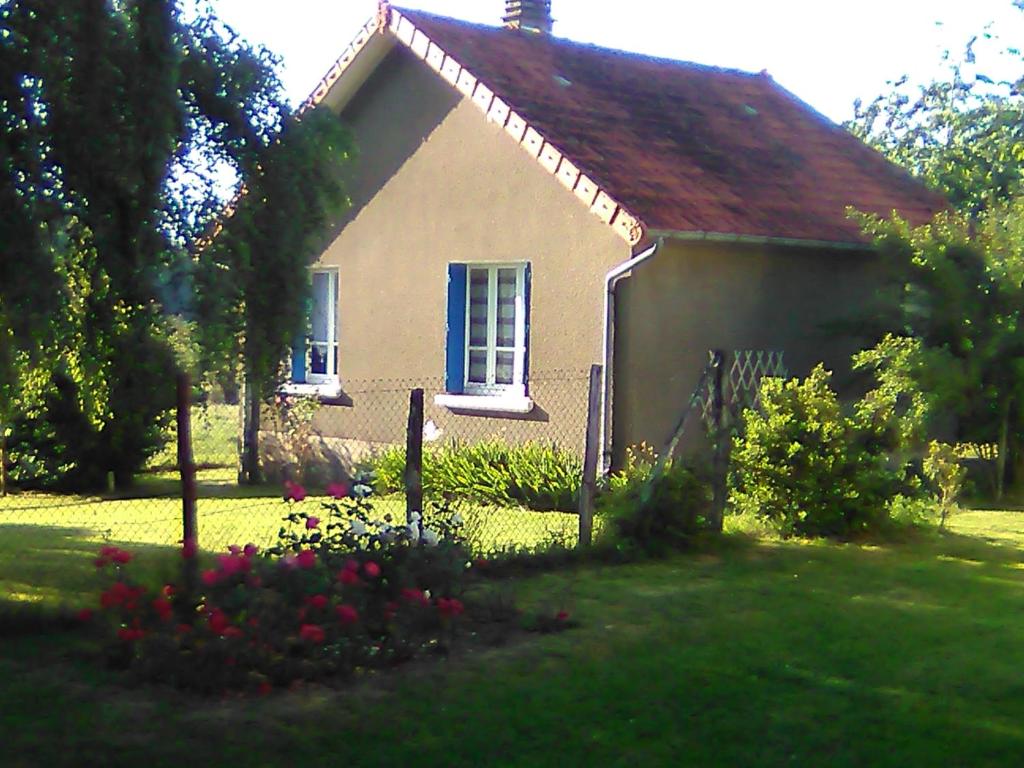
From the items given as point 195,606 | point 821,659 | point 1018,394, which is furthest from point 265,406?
point 821,659

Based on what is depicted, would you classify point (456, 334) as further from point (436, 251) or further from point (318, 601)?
point (318, 601)

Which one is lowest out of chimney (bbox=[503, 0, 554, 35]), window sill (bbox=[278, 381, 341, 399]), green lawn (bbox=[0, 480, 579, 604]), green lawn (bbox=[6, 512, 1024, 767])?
green lawn (bbox=[0, 480, 579, 604])

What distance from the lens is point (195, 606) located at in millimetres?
7301

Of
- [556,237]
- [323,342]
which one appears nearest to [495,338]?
[556,237]

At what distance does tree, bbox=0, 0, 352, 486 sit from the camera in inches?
284

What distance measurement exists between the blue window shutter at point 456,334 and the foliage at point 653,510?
514cm

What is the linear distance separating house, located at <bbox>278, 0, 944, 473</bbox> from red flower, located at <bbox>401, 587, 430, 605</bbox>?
6564 millimetres

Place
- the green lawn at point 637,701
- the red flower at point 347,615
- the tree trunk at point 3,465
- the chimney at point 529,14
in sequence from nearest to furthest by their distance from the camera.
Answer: the green lawn at point 637,701 → the red flower at point 347,615 → the tree trunk at point 3,465 → the chimney at point 529,14

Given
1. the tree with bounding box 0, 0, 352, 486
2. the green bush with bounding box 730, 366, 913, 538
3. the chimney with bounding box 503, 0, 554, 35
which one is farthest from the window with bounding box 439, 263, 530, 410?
the tree with bounding box 0, 0, 352, 486

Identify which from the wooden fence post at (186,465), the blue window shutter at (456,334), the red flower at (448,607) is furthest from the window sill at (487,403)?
the red flower at (448,607)

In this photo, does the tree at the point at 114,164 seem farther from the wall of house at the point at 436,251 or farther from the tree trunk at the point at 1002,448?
the tree trunk at the point at 1002,448

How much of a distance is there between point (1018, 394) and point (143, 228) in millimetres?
10279

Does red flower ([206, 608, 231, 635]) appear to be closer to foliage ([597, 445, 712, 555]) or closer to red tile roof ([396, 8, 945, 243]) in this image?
foliage ([597, 445, 712, 555])

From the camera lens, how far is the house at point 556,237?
14.1m
